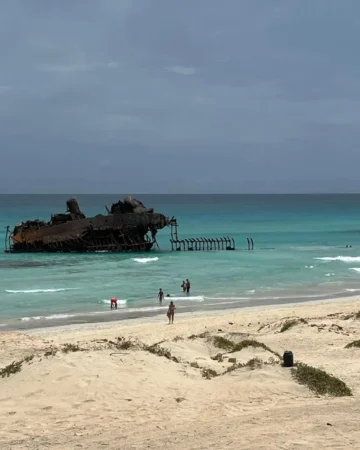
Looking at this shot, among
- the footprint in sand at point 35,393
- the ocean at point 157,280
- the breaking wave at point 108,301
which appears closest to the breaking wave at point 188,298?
the ocean at point 157,280

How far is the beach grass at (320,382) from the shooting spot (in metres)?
11.2

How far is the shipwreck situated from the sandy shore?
42025mm

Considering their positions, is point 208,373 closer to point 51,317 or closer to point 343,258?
point 51,317

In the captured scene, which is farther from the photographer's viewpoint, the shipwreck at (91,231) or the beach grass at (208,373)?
the shipwreck at (91,231)

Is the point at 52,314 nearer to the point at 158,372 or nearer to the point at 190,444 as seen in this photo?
the point at 158,372

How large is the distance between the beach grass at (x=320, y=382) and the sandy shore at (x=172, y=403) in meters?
0.17

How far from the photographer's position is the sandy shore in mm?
8852

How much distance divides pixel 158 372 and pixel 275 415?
321 cm

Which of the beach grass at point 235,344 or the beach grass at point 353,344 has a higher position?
the beach grass at point 235,344

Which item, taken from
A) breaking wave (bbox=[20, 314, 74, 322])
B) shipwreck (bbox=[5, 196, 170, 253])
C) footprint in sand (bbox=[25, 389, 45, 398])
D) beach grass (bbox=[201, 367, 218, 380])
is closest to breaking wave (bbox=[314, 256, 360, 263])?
shipwreck (bbox=[5, 196, 170, 253])

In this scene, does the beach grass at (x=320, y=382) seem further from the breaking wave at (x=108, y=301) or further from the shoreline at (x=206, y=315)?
the breaking wave at (x=108, y=301)

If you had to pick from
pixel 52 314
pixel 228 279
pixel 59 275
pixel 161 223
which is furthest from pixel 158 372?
pixel 161 223

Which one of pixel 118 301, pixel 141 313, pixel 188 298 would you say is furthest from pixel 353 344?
pixel 118 301

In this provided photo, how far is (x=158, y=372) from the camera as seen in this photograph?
12.1 m
